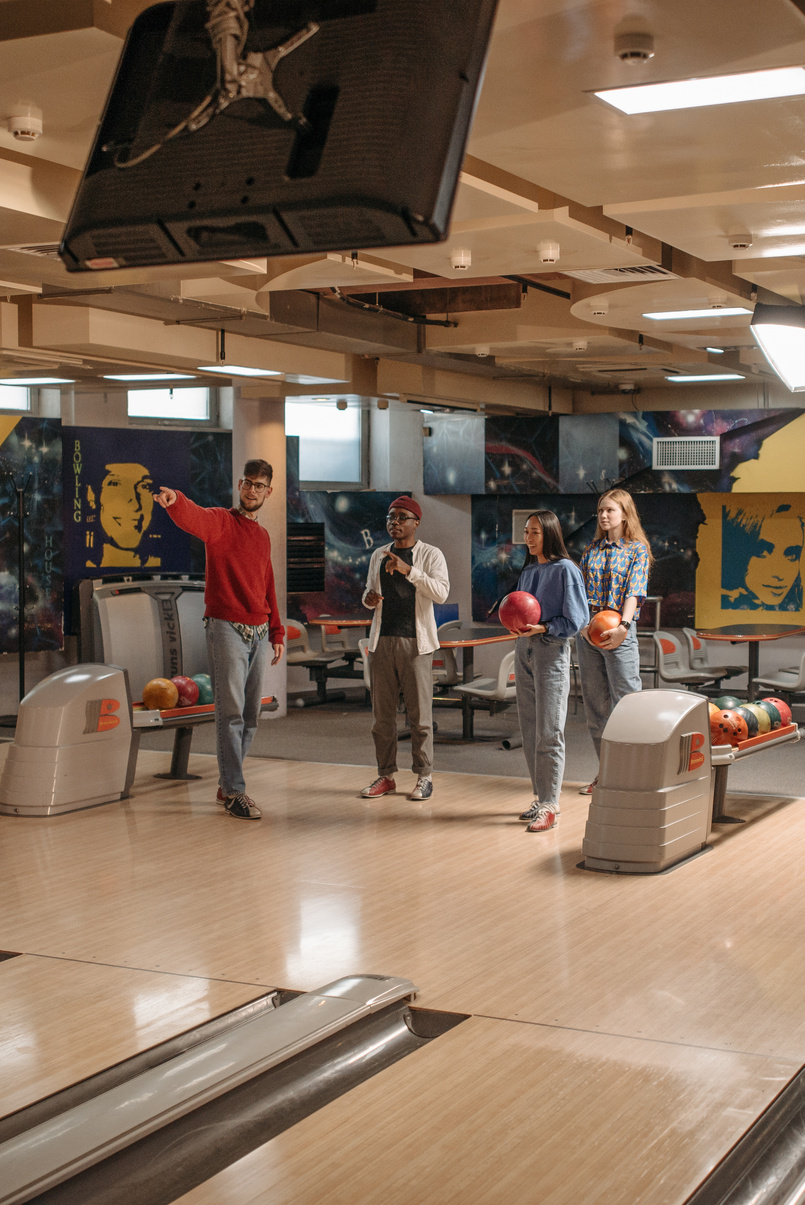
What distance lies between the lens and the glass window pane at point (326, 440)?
12805mm

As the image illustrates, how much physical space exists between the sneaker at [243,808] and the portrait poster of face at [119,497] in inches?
150

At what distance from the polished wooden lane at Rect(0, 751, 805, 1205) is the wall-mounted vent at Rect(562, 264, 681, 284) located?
256cm

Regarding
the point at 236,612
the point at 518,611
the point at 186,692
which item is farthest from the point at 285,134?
the point at 186,692

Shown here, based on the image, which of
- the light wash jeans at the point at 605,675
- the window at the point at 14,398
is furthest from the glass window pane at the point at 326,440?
the light wash jeans at the point at 605,675

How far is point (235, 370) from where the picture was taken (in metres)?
8.21

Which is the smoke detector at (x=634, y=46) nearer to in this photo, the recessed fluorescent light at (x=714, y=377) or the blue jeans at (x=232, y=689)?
the blue jeans at (x=232, y=689)

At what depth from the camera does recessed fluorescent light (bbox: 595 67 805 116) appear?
307 cm

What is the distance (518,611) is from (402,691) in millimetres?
1111

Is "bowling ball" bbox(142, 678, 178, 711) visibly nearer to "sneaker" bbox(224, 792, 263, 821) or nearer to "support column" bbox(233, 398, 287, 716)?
"sneaker" bbox(224, 792, 263, 821)

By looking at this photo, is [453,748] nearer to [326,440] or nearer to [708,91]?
[326,440]

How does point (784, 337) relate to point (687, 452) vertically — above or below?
above

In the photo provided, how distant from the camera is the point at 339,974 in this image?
3.87 metres

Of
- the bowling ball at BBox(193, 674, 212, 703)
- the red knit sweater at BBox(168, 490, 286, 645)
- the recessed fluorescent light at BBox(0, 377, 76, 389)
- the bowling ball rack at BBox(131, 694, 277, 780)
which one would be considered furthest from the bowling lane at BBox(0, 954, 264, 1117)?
the recessed fluorescent light at BBox(0, 377, 76, 389)

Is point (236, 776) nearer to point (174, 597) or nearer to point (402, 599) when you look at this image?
point (402, 599)
